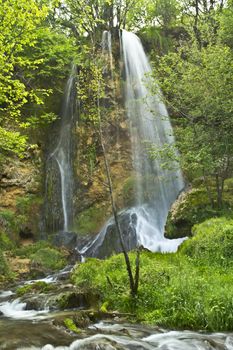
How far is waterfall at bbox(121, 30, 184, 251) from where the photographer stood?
739 inches

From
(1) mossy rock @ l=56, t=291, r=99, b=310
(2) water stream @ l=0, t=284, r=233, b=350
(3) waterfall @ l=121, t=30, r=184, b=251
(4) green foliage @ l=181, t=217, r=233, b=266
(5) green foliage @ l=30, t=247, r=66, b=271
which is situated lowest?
(5) green foliage @ l=30, t=247, r=66, b=271

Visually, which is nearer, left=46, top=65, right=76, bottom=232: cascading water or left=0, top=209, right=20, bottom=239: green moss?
left=0, top=209, right=20, bottom=239: green moss

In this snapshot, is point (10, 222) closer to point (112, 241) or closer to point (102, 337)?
point (112, 241)

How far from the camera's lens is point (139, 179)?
846 inches

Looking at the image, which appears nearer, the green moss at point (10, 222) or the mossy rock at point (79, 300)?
the mossy rock at point (79, 300)

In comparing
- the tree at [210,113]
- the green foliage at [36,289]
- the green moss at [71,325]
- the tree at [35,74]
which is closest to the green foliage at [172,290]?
the green foliage at [36,289]

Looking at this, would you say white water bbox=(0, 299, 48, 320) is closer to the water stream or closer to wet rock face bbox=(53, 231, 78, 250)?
the water stream

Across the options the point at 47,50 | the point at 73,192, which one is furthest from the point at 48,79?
the point at 73,192

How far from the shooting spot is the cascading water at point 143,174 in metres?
16.7

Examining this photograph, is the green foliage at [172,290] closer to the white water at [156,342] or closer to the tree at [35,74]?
the white water at [156,342]

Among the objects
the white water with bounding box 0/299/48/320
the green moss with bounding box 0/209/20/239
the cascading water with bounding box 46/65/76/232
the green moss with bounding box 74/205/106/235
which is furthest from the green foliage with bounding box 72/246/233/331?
the cascading water with bounding box 46/65/76/232

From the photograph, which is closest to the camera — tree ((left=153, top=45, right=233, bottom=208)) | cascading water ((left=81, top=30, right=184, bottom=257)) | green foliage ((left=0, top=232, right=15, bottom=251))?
tree ((left=153, top=45, right=233, bottom=208))

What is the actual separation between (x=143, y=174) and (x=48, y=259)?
8.31 metres

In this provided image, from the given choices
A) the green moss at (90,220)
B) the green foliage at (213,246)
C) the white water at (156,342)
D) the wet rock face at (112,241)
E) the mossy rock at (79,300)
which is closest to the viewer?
the white water at (156,342)
